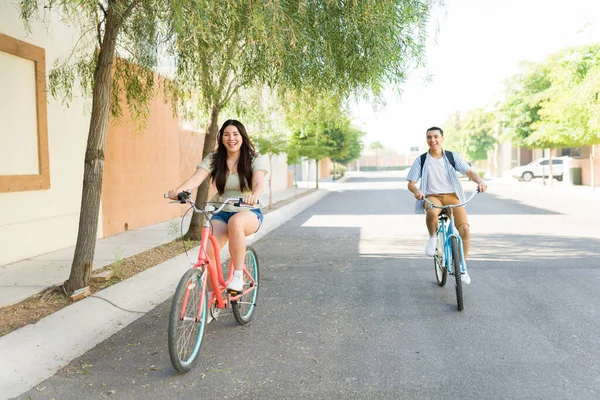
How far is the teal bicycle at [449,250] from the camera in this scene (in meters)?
5.83

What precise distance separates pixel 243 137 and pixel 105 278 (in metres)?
3.05

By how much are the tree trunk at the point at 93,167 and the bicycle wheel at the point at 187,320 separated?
2.62 meters

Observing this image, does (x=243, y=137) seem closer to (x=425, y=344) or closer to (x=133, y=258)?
(x=425, y=344)

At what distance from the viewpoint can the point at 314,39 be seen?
6637 millimetres

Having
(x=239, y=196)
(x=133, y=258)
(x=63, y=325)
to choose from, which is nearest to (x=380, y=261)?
(x=133, y=258)

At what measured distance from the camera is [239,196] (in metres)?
5.09

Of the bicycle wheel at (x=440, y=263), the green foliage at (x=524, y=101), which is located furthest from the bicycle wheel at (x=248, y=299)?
the green foliage at (x=524, y=101)

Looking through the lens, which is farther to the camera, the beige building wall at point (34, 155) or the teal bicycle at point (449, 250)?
the beige building wall at point (34, 155)

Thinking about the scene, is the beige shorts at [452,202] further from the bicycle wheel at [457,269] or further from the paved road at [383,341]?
the paved road at [383,341]

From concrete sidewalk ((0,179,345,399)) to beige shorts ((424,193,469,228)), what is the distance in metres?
3.29

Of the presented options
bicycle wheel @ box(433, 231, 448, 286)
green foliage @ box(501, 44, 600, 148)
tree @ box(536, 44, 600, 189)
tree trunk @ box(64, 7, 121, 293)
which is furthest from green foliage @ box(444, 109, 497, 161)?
tree trunk @ box(64, 7, 121, 293)

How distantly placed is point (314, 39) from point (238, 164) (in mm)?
2249

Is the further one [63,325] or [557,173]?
[557,173]

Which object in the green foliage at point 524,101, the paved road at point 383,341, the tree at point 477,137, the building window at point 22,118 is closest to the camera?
the paved road at point 383,341
